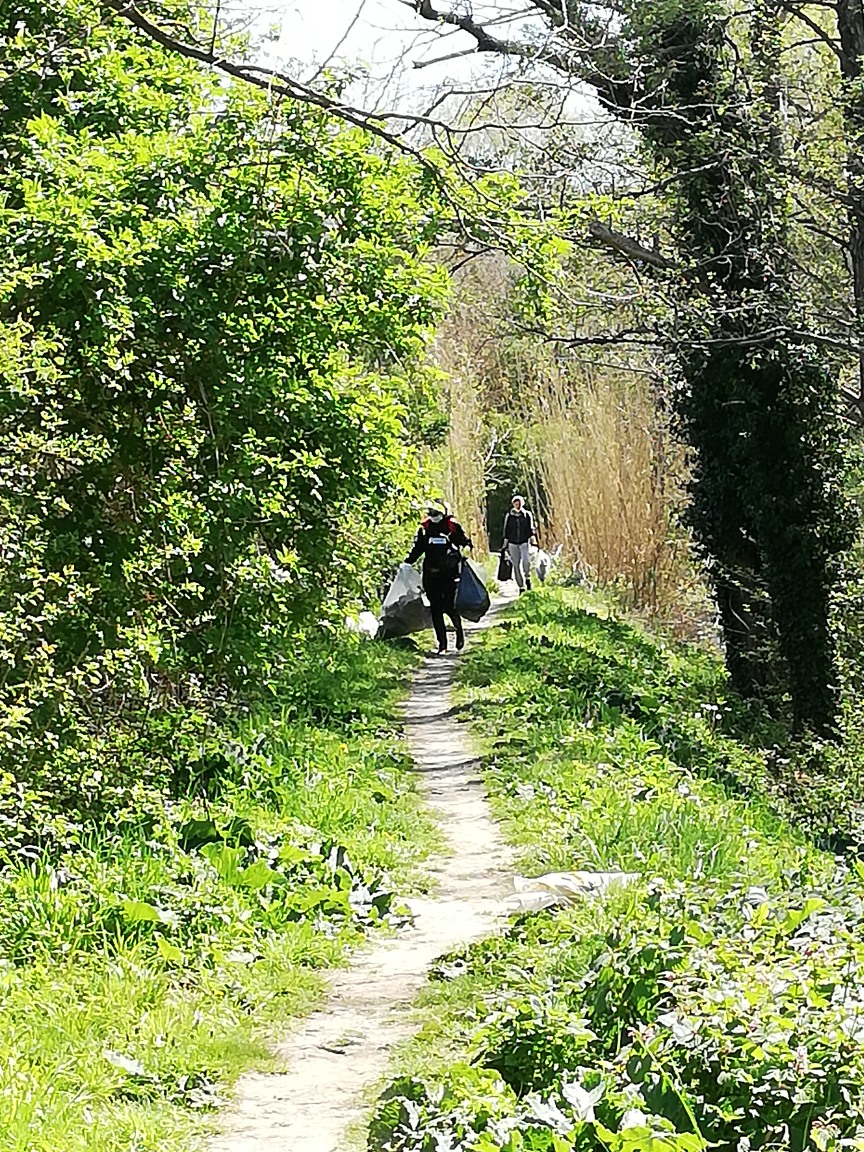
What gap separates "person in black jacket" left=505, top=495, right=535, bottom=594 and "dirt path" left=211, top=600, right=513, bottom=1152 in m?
13.9

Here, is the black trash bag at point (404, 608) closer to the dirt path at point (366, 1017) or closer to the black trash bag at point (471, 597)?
the black trash bag at point (471, 597)

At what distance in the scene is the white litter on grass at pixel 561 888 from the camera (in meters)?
6.19

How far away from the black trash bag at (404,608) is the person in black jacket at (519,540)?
14.6 ft

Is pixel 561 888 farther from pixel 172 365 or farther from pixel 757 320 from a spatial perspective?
pixel 757 320

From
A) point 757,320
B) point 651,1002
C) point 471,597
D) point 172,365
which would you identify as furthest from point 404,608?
point 651,1002

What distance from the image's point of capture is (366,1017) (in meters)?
5.46

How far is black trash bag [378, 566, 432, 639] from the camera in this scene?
61.2 ft

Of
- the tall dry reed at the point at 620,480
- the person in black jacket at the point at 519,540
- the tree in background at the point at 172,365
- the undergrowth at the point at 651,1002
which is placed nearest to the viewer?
the undergrowth at the point at 651,1002

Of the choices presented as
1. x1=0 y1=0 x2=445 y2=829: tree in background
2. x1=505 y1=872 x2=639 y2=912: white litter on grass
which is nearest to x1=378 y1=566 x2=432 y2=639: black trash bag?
x1=0 y1=0 x2=445 y2=829: tree in background

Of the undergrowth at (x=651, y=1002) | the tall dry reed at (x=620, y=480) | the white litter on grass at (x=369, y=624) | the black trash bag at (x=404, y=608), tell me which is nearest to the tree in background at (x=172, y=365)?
the undergrowth at (x=651, y=1002)

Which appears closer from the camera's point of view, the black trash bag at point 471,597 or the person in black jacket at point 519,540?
the black trash bag at point 471,597

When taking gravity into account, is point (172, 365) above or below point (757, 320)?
below

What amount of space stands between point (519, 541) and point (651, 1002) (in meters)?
19.2

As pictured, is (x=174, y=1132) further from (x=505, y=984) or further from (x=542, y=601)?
(x=542, y=601)
